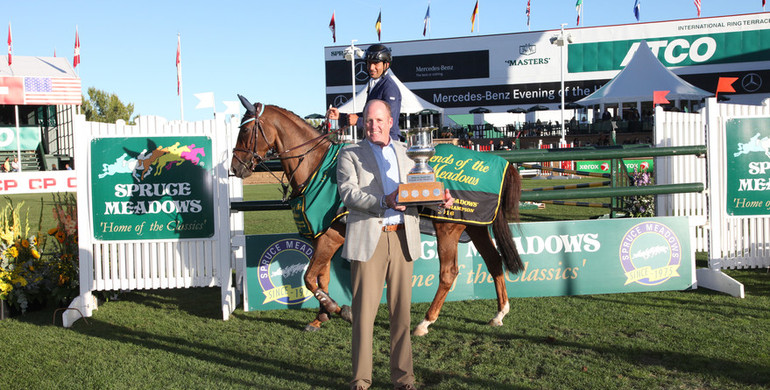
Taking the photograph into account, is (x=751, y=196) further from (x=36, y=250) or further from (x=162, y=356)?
(x=36, y=250)

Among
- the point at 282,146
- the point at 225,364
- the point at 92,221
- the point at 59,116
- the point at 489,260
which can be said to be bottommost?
the point at 225,364

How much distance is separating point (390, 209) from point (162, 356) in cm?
236

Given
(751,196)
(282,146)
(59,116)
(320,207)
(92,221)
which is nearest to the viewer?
(320,207)

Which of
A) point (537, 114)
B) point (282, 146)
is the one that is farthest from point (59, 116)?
point (282, 146)

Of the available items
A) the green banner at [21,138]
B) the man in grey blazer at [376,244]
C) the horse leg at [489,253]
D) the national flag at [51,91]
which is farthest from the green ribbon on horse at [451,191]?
the green banner at [21,138]

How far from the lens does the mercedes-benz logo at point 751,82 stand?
46.0 m

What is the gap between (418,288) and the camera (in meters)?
6.64

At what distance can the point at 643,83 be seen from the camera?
35.3 metres

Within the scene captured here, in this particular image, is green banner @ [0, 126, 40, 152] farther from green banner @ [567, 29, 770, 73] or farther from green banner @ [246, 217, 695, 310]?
green banner @ [567, 29, 770, 73]

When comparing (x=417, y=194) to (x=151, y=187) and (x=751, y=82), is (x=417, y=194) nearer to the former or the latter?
(x=151, y=187)

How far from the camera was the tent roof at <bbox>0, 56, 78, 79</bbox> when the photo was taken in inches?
1340

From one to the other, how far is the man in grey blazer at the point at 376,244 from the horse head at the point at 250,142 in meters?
2.09

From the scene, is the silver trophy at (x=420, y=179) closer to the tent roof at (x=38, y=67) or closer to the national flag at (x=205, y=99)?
the national flag at (x=205, y=99)

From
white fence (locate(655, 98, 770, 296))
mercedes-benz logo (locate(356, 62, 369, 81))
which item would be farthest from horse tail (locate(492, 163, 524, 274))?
mercedes-benz logo (locate(356, 62, 369, 81))
